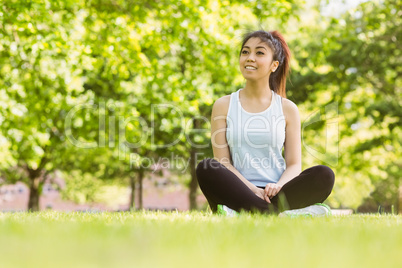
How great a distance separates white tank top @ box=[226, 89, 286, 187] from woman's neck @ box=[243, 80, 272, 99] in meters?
0.25

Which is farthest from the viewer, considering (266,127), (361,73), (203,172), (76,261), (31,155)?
(361,73)

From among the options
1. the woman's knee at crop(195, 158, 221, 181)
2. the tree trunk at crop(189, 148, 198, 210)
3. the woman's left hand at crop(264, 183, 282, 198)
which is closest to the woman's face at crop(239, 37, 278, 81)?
the woman's knee at crop(195, 158, 221, 181)

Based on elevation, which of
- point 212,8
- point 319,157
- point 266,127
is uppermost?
point 212,8

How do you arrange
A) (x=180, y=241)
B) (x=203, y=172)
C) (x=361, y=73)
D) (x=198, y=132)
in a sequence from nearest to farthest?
(x=180, y=241), (x=203, y=172), (x=361, y=73), (x=198, y=132)

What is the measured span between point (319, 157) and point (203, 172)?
17.7m

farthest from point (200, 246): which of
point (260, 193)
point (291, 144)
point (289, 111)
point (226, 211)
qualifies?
point (289, 111)

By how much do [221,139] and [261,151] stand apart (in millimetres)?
436

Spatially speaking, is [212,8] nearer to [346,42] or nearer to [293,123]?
[293,123]

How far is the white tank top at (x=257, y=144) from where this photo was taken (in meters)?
4.66

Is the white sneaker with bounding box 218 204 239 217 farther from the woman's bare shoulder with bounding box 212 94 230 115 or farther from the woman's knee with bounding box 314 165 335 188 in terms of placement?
the woman's bare shoulder with bounding box 212 94 230 115

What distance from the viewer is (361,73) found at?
1588 cm

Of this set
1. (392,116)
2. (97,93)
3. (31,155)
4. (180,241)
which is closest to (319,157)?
(392,116)

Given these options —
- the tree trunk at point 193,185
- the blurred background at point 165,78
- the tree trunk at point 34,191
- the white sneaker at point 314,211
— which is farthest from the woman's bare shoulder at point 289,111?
the tree trunk at point 34,191

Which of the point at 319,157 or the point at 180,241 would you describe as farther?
the point at 319,157
